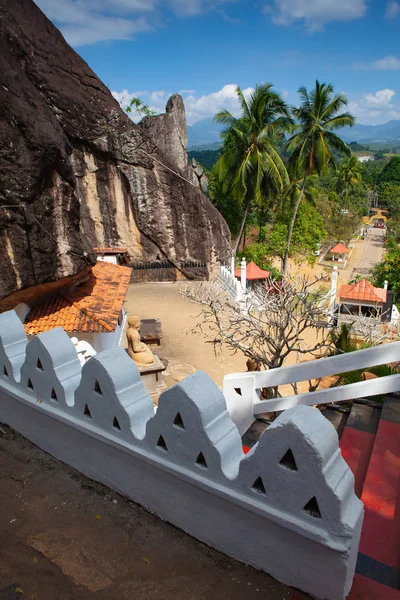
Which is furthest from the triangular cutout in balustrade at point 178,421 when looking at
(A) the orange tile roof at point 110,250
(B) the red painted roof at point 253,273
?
(B) the red painted roof at point 253,273

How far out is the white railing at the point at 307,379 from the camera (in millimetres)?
3525

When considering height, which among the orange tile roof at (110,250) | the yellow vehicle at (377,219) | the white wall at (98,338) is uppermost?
the orange tile roof at (110,250)

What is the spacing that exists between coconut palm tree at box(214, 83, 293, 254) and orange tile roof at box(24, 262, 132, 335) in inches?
634

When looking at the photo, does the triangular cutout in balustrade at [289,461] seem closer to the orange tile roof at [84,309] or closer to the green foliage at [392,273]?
the orange tile roof at [84,309]

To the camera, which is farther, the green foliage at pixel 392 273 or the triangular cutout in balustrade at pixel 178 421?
the green foliage at pixel 392 273

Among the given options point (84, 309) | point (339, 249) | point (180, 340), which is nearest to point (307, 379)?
point (84, 309)

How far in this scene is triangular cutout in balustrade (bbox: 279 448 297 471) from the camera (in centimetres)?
223

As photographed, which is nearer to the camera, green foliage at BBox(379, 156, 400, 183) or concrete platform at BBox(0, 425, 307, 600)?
concrete platform at BBox(0, 425, 307, 600)

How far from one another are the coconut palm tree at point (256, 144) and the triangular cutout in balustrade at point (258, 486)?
999 inches

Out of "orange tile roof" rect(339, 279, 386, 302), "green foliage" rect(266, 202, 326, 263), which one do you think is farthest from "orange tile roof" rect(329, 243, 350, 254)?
"orange tile roof" rect(339, 279, 386, 302)

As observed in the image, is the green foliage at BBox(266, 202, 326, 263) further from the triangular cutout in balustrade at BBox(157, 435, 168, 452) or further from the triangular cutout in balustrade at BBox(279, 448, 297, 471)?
the triangular cutout in balustrade at BBox(279, 448, 297, 471)

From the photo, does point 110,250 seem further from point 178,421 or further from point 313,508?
point 313,508

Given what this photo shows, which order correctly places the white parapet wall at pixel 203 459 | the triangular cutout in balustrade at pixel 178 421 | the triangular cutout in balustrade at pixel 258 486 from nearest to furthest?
1. the white parapet wall at pixel 203 459
2. the triangular cutout in balustrade at pixel 258 486
3. the triangular cutout in balustrade at pixel 178 421

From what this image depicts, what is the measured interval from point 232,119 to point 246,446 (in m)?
26.9
